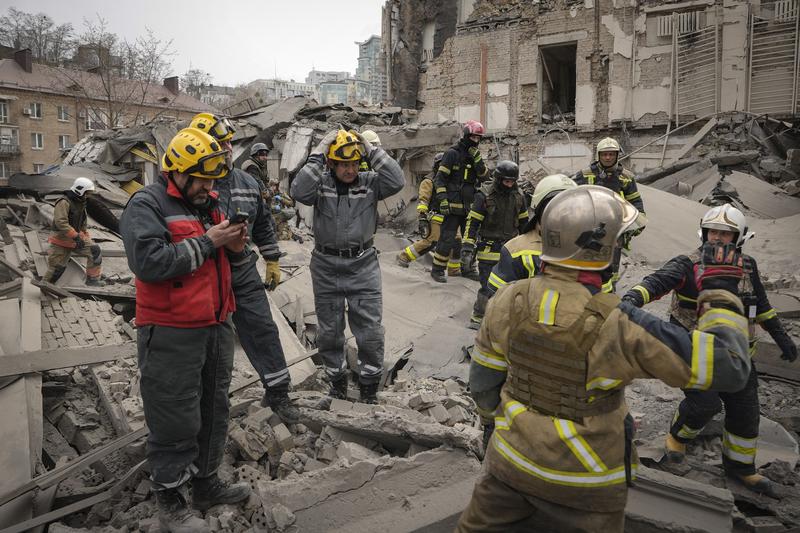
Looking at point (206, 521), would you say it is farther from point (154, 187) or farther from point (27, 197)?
point (27, 197)

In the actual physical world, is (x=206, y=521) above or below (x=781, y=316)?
below

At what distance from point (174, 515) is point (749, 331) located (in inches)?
134

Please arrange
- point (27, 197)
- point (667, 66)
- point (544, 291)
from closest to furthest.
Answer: point (544, 291)
point (27, 197)
point (667, 66)

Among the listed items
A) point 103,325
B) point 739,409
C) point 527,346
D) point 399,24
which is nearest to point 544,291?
point 527,346

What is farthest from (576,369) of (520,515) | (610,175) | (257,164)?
(257,164)

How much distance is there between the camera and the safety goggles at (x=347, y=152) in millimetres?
3934

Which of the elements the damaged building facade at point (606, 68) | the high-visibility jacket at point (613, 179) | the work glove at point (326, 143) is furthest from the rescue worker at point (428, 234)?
the damaged building facade at point (606, 68)

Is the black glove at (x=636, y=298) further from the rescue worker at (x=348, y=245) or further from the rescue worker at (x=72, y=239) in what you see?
Result: the rescue worker at (x=72, y=239)

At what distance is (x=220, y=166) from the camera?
2721 mm

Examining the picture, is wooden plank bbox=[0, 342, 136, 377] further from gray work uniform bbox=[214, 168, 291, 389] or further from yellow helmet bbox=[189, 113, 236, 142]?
yellow helmet bbox=[189, 113, 236, 142]

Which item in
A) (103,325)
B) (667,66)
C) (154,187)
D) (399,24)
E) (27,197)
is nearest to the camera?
(154,187)

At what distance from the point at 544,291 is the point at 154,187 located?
195 centimetres

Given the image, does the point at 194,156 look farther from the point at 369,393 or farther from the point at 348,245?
the point at 369,393

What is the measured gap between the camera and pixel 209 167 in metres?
2.67
